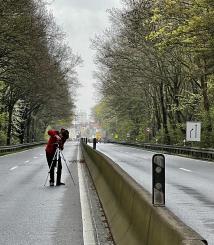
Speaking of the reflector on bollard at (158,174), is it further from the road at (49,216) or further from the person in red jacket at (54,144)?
the person in red jacket at (54,144)

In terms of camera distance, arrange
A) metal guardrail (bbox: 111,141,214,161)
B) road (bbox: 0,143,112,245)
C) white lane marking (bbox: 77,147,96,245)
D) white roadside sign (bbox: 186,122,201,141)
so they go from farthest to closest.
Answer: white roadside sign (bbox: 186,122,201,141) → metal guardrail (bbox: 111,141,214,161) → road (bbox: 0,143,112,245) → white lane marking (bbox: 77,147,96,245)

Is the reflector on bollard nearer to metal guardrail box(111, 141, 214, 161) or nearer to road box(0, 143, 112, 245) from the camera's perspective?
road box(0, 143, 112, 245)

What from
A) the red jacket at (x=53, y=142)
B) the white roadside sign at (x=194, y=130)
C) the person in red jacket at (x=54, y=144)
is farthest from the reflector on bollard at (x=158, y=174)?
the white roadside sign at (x=194, y=130)

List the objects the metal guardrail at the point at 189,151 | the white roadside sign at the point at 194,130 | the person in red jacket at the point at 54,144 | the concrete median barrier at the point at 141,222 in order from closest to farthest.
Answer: the concrete median barrier at the point at 141,222
the person in red jacket at the point at 54,144
the metal guardrail at the point at 189,151
the white roadside sign at the point at 194,130

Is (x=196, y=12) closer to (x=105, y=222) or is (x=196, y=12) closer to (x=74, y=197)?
(x=74, y=197)

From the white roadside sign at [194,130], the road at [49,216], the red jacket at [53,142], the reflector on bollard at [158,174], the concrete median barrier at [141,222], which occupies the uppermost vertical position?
the white roadside sign at [194,130]

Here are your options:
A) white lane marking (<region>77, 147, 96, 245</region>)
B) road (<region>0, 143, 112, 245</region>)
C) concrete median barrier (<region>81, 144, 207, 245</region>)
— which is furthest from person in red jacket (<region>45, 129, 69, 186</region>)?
concrete median barrier (<region>81, 144, 207, 245</region>)

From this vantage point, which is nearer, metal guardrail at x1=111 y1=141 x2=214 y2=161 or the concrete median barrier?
the concrete median barrier

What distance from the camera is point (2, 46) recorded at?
33656 millimetres

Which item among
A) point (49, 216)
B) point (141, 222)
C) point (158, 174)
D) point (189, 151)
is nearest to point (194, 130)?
point (189, 151)

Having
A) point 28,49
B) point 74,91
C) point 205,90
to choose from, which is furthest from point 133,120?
point 28,49

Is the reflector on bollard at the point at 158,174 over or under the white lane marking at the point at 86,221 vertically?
over

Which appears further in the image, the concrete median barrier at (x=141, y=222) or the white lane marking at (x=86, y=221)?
the white lane marking at (x=86, y=221)

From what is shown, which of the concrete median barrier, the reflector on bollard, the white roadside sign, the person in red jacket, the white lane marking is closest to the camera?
the concrete median barrier
